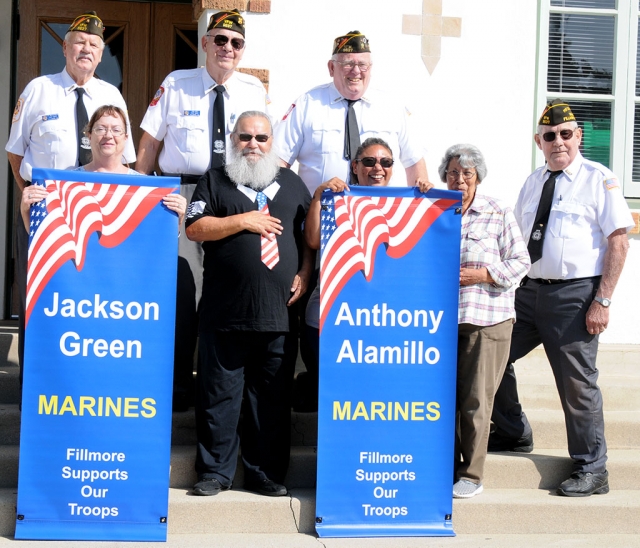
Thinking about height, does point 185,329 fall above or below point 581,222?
below

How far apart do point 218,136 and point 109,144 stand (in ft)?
2.75

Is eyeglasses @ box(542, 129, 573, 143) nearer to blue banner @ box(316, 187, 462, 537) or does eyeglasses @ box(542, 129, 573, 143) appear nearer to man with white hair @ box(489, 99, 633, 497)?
man with white hair @ box(489, 99, 633, 497)

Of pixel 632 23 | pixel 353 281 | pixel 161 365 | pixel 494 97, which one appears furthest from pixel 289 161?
pixel 632 23

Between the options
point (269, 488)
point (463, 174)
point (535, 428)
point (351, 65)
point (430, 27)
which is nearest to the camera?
point (269, 488)

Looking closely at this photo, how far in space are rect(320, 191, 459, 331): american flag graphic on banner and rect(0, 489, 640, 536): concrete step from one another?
0.92m

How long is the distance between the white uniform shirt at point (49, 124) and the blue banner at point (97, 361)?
0.69 metres

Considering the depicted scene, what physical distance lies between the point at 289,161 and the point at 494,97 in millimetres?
1938

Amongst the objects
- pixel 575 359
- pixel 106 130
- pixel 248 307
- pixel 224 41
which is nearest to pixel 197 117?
pixel 224 41

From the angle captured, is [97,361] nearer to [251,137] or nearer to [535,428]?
[251,137]

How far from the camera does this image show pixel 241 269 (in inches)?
171

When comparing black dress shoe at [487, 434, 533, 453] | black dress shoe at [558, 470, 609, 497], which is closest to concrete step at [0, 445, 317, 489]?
black dress shoe at [487, 434, 533, 453]

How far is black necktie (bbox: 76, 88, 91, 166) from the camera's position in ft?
15.8

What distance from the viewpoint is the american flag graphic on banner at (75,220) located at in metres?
4.16

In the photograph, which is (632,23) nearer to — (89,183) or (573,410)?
(573,410)
